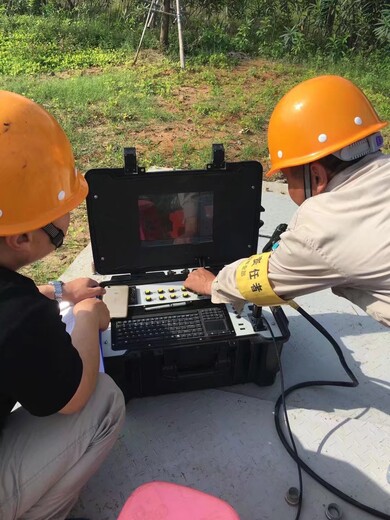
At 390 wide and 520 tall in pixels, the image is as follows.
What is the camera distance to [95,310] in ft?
5.35

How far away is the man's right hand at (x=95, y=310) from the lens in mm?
1610

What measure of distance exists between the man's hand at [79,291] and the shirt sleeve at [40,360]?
61 centimetres

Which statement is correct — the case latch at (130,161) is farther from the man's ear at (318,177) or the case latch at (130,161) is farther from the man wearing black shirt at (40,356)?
the man's ear at (318,177)

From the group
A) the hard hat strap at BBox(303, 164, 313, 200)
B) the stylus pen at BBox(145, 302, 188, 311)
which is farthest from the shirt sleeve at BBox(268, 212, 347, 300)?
the stylus pen at BBox(145, 302, 188, 311)

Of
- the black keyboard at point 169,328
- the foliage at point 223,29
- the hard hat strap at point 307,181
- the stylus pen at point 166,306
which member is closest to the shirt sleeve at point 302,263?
the hard hat strap at point 307,181

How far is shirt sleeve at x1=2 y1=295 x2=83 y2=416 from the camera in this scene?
1068mm

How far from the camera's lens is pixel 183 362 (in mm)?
1937

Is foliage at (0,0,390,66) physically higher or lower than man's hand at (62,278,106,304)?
higher

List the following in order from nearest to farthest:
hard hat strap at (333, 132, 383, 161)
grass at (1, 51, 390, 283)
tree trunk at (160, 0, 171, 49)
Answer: hard hat strap at (333, 132, 383, 161) < grass at (1, 51, 390, 283) < tree trunk at (160, 0, 171, 49)

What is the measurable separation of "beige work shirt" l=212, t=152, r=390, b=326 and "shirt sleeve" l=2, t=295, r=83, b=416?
2.67 ft

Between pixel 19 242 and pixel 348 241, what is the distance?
0.99 metres

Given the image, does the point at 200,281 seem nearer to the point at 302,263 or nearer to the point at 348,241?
the point at 302,263

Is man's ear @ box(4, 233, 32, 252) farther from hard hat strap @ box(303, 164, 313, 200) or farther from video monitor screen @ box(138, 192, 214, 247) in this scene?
hard hat strap @ box(303, 164, 313, 200)

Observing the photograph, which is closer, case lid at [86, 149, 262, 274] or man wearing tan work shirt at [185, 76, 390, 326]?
man wearing tan work shirt at [185, 76, 390, 326]
